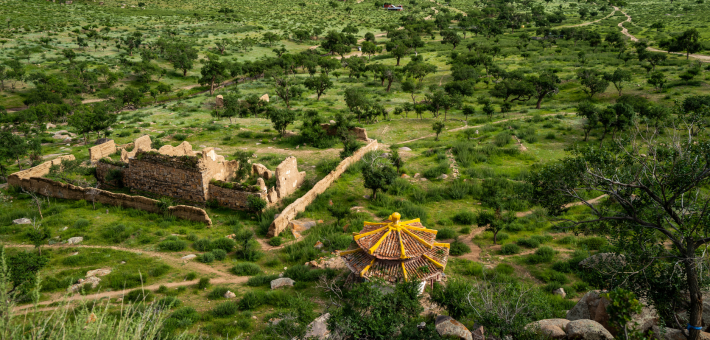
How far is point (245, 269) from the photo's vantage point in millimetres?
17938

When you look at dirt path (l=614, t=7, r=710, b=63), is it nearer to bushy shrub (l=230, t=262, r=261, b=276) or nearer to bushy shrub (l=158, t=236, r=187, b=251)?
bushy shrub (l=230, t=262, r=261, b=276)

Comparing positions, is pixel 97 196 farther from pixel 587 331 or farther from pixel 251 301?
pixel 587 331

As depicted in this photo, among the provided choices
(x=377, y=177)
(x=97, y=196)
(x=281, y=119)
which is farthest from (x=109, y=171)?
(x=377, y=177)

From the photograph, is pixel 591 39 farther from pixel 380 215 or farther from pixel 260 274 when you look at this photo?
pixel 260 274

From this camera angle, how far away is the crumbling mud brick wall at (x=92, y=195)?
22.2 meters

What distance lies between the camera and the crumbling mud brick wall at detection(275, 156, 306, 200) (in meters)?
24.0

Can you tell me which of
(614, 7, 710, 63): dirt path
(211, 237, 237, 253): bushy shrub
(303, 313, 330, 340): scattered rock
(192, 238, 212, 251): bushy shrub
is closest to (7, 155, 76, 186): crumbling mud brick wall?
(192, 238, 212, 251): bushy shrub

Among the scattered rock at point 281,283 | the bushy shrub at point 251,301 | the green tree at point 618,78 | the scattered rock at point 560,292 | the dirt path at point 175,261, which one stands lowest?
the dirt path at point 175,261

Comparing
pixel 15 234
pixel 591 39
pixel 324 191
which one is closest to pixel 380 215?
pixel 324 191

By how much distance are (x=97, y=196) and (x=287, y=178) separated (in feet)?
34.8

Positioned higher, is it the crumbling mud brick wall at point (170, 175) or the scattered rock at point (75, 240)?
the crumbling mud brick wall at point (170, 175)

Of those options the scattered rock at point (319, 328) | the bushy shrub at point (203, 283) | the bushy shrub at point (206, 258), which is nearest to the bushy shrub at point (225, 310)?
the bushy shrub at point (203, 283)

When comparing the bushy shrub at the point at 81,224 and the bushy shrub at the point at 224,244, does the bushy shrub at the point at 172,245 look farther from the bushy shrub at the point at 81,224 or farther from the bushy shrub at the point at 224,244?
the bushy shrub at the point at 81,224

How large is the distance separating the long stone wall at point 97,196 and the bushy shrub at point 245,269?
4.91 m
